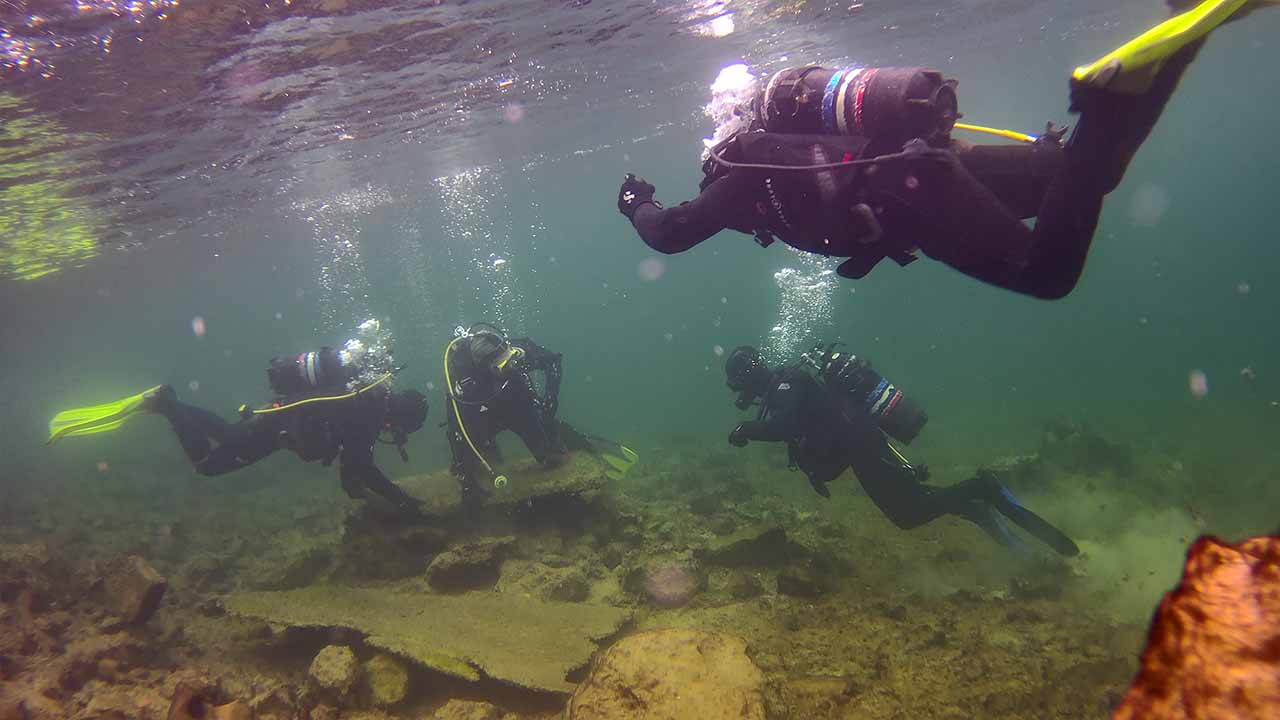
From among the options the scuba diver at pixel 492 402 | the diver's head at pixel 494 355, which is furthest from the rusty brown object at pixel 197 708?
the diver's head at pixel 494 355

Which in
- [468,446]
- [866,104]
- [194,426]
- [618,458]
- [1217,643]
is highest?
[866,104]

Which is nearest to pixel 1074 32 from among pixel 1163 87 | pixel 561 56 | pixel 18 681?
pixel 561 56

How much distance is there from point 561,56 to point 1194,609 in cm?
1855

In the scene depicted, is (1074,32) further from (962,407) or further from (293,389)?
(293,389)

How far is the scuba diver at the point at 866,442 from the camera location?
7821mm

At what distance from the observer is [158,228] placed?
82.3ft

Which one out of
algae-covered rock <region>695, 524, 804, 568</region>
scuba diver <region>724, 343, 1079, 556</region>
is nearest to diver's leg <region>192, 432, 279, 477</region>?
algae-covered rock <region>695, 524, 804, 568</region>

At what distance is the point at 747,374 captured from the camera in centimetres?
866

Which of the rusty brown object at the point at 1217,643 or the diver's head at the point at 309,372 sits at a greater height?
the rusty brown object at the point at 1217,643

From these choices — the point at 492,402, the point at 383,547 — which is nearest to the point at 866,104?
the point at 492,402

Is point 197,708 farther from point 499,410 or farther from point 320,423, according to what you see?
point 499,410

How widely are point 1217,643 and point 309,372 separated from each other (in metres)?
10.9

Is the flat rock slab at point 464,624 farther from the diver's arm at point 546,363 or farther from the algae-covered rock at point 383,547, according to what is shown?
the diver's arm at point 546,363

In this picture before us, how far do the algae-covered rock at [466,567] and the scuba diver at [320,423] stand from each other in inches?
72.1
